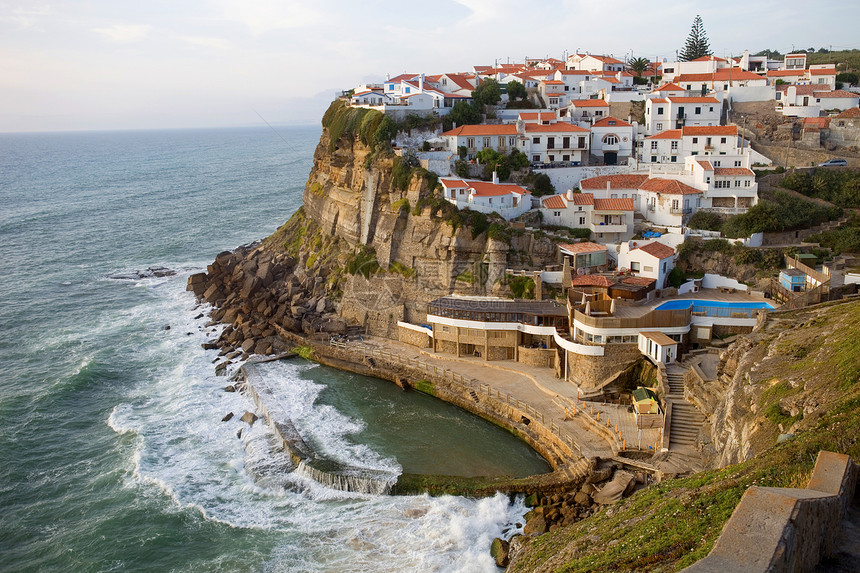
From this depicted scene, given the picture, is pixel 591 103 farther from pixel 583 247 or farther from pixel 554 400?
pixel 554 400

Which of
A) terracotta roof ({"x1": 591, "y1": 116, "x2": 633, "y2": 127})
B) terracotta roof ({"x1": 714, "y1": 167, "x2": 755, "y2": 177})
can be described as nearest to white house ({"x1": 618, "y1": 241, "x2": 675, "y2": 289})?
terracotta roof ({"x1": 714, "y1": 167, "x2": 755, "y2": 177})

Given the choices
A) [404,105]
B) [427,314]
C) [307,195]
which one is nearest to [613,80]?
[404,105]

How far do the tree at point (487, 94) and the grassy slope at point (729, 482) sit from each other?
3735 cm

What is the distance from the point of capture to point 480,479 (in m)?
28.0

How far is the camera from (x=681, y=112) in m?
52.1

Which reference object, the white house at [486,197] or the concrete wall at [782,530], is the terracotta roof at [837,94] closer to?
the white house at [486,197]

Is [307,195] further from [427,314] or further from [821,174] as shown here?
[821,174]

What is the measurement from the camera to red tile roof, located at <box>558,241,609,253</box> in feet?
132

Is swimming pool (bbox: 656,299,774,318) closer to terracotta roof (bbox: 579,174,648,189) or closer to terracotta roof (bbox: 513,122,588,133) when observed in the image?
terracotta roof (bbox: 579,174,648,189)

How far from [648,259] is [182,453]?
→ 25.6 m

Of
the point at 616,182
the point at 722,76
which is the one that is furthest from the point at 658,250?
the point at 722,76

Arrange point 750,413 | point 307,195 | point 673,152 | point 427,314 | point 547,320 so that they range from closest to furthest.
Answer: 1. point 750,413
2. point 547,320
3. point 427,314
4. point 673,152
5. point 307,195

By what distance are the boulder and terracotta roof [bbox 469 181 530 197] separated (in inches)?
936

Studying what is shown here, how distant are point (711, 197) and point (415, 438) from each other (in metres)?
24.5
